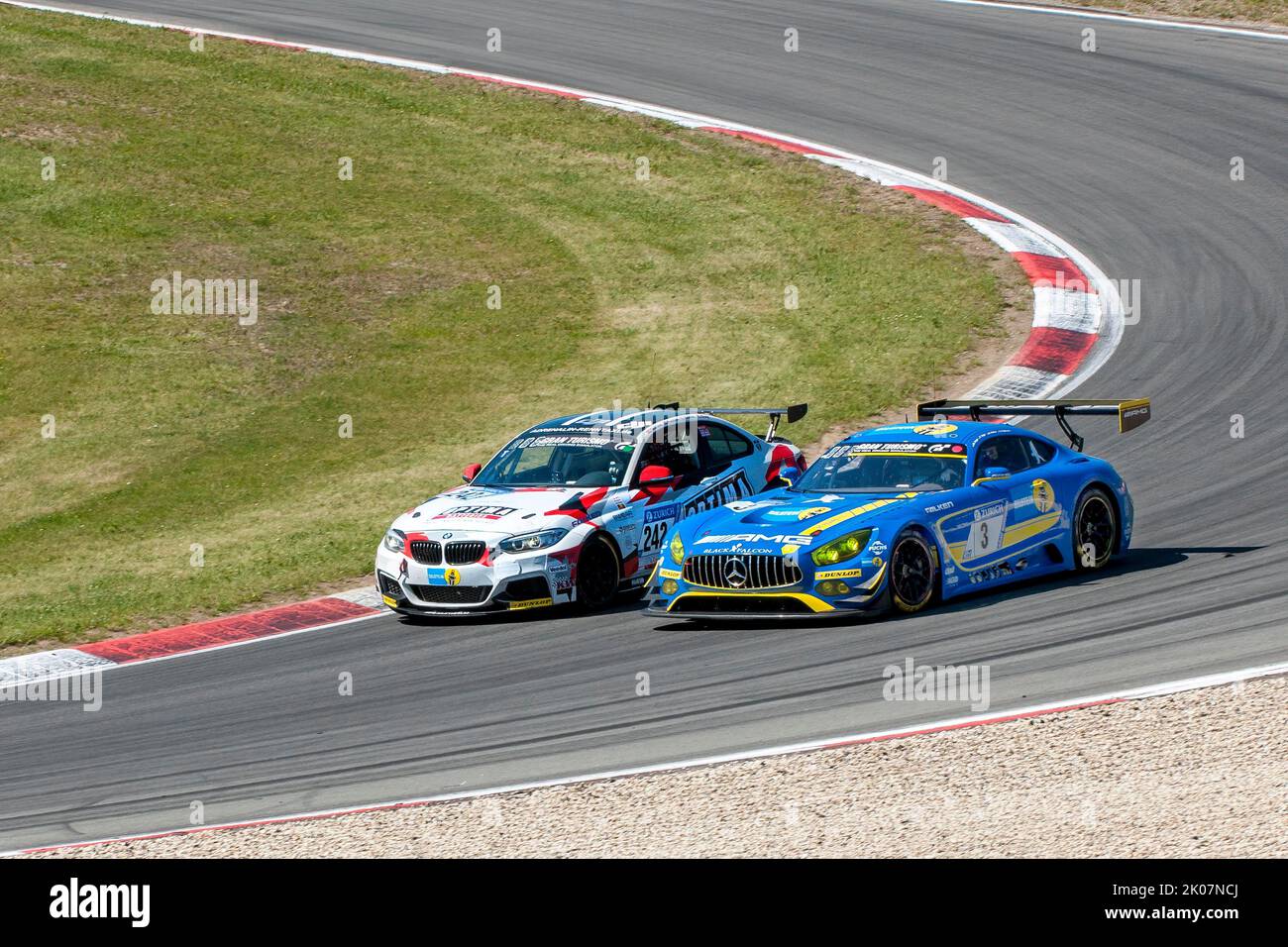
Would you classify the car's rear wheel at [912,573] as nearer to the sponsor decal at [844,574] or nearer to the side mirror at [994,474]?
the sponsor decal at [844,574]

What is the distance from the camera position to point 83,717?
39.3 feet

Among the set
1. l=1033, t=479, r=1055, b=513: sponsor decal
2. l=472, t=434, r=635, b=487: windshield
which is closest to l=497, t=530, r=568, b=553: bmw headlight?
l=472, t=434, r=635, b=487: windshield

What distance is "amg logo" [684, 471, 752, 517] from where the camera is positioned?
15141 millimetres

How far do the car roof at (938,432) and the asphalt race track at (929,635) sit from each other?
4.30 ft

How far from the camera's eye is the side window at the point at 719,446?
610 inches

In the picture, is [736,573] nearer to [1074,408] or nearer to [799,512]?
[799,512]

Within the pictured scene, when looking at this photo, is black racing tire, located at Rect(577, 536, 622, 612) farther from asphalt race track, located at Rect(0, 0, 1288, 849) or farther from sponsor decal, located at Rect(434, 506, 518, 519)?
sponsor decal, located at Rect(434, 506, 518, 519)

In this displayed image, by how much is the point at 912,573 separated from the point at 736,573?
1.25 meters

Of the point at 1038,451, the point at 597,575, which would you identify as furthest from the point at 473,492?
the point at 1038,451

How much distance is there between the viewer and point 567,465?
15.1 m

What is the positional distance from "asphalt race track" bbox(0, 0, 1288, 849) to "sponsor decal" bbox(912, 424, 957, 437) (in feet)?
4.75

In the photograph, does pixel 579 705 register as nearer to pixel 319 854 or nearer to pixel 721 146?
pixel 319 854
